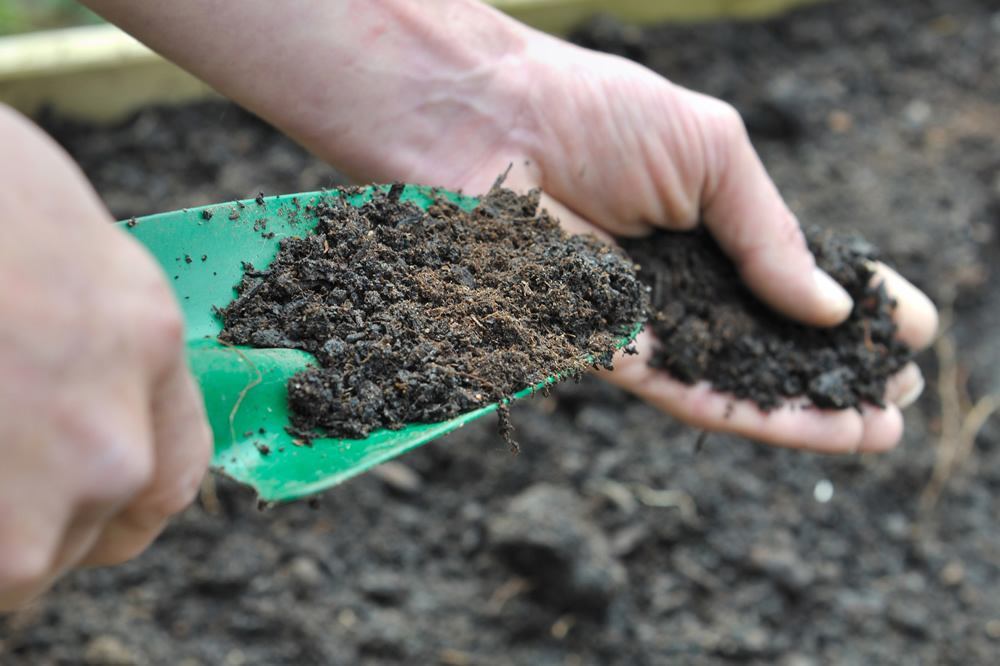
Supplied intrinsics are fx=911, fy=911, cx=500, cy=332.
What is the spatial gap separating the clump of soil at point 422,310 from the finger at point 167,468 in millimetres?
236

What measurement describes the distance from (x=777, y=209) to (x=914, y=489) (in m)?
0.92

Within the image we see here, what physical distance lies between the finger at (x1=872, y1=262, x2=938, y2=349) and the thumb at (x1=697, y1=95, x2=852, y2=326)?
165 millimetres

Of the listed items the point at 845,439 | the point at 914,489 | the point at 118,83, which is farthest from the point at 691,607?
the point at 118,83

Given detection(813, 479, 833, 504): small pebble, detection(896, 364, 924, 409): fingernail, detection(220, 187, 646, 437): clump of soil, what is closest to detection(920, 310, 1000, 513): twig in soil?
detection(813, 479, 833, 504): small pebble

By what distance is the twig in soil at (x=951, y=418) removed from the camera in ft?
7.21

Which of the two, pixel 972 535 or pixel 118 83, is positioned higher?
pixel 118 83

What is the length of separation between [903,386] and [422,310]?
3.65 ft

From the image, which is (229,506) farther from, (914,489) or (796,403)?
(914,489)

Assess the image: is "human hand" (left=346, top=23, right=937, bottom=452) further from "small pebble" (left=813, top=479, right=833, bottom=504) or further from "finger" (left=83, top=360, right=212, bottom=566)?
"finger" (left=83, top=360, right=212, bottom=566)

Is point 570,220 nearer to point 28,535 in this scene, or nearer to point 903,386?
point 903,386

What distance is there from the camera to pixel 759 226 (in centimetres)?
165

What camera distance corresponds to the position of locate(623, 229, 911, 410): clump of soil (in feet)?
5.32

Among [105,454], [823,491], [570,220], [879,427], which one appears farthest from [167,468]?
[823,491]

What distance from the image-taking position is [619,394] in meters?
2.20
